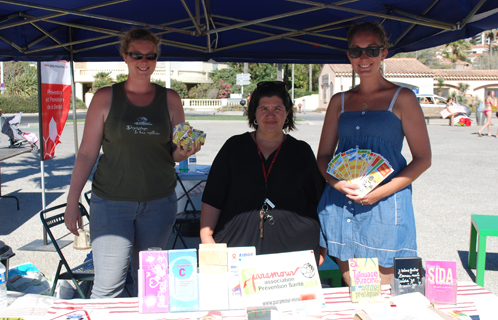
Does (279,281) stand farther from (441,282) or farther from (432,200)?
(432,200)

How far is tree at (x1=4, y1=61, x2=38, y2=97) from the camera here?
38.2 m

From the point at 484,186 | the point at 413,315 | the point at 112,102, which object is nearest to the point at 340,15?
the point at 112,102

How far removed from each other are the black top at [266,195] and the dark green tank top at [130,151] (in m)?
0.34

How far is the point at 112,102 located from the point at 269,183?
3.26ft

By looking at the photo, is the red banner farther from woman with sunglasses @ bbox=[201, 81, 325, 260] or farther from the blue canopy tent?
woman with sunglasses @ bbox=[201, 81, 325, 260]

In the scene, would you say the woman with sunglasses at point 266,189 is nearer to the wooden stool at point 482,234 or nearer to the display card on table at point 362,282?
the display card on table at point 362,282

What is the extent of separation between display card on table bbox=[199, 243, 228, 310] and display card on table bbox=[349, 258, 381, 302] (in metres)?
0.55

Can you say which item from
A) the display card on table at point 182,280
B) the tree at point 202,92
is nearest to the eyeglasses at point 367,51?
the display card on table at point 182,280

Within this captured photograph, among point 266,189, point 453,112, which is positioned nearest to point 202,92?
point 453,112

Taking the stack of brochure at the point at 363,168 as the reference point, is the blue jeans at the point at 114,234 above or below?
below

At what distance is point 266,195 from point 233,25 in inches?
58.5

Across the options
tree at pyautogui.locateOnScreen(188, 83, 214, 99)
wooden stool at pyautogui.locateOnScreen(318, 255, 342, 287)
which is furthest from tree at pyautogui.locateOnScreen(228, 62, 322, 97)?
wooden stool at pyautogui.locateOnScreen(318, 255, 342, 287)

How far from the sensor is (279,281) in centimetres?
164

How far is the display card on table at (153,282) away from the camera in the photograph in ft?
5.56
